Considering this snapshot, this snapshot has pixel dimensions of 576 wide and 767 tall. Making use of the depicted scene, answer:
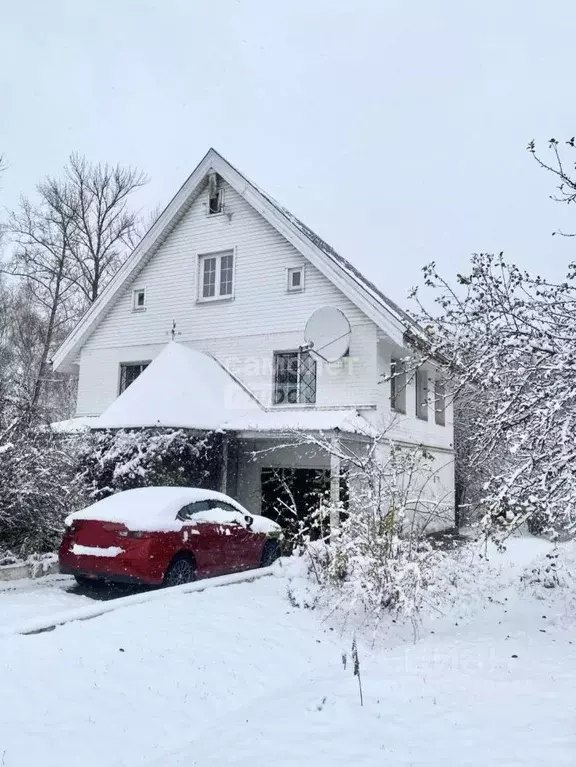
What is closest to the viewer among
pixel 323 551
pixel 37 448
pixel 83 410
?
pixel 323 551

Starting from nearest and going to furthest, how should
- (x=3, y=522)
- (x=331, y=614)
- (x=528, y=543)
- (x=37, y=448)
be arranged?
(x=331, y=614) < (x=3, y=522) < (x=37, y=448) < (x=528, y=543)

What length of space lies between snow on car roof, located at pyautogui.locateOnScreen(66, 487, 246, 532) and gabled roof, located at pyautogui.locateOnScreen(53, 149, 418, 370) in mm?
6696

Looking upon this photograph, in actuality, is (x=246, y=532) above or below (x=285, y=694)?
above

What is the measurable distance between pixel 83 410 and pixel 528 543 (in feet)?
41.7

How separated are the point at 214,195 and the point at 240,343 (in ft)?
14.1

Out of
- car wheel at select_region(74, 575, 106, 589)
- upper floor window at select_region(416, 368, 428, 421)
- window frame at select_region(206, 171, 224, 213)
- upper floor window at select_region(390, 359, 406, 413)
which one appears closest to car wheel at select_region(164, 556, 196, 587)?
car wheel at select_region(74, 575, 106, 589)

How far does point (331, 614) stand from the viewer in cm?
769

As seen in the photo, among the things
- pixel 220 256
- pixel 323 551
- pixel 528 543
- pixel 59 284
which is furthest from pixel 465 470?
pixel 59 284

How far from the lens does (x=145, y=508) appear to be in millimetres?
8953

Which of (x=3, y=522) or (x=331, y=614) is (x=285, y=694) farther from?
(x=3, y=522)

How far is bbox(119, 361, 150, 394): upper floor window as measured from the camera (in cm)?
1853

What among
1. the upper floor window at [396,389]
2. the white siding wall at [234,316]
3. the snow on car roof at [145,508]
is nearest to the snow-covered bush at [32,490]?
the snow on car roof at [145,508]

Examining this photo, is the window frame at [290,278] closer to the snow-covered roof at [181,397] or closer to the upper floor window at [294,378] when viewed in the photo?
the upper floor window at [294,378]

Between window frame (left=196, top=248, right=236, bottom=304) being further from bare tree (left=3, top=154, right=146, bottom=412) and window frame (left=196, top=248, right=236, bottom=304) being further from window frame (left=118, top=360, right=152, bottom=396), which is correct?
bare tree (left=3, top=154, right=146, bottom=412)
